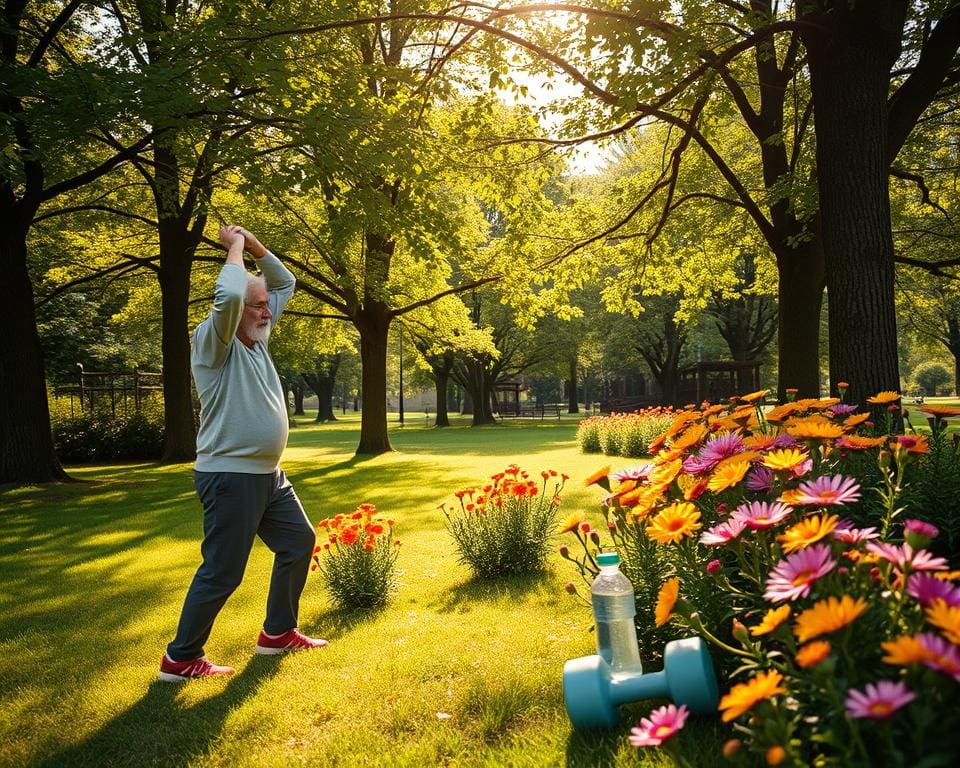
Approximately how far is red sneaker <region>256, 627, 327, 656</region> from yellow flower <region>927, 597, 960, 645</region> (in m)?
3.36

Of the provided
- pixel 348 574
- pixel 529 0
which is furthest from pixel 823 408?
pixel 529 0

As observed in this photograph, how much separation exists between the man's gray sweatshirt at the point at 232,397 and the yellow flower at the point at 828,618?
275 centimetres

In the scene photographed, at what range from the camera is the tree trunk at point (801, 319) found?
9148 mm

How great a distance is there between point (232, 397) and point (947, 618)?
3.15 m

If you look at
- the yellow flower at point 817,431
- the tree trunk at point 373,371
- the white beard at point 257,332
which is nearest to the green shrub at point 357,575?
the white beard at point 257,332

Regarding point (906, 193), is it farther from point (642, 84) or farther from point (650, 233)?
point (642, 84)

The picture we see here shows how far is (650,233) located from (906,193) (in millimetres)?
5970

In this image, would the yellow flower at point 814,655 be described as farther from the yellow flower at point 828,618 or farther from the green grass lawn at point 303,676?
the green grass lawn at point 303,676

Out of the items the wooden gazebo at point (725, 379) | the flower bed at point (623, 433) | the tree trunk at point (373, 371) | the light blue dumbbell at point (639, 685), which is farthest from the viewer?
the wooden gazebo at point (725, 379)

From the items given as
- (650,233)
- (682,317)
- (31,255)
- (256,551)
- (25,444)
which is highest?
(31,255)

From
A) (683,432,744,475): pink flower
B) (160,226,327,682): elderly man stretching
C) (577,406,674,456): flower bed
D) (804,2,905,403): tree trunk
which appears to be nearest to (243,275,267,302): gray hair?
(160,226,327,682): elderly man stretching

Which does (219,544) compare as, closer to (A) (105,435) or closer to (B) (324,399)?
(A) (105,435)

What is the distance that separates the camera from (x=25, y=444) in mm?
11203

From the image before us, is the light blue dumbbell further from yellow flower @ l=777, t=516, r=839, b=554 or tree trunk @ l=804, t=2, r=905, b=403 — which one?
tree trunk @ l=804, t=2, r=905, b=403
